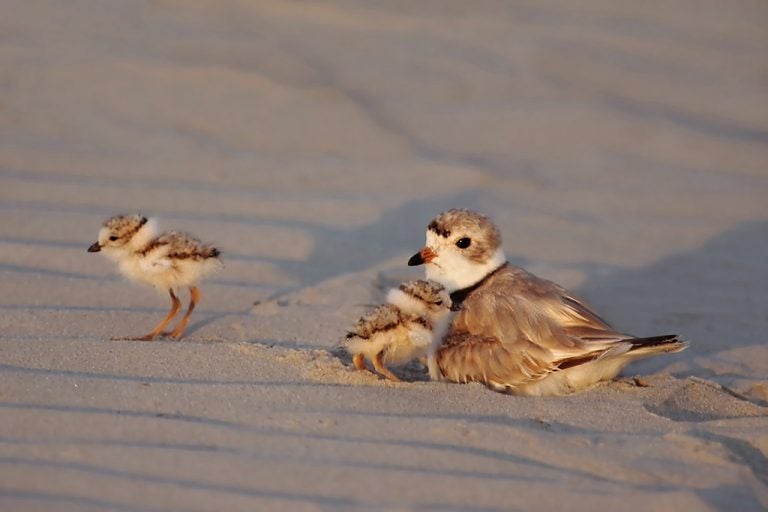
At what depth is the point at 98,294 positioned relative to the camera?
249 inches

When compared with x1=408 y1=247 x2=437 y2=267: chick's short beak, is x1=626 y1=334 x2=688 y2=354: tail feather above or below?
below

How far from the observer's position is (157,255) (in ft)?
18.8

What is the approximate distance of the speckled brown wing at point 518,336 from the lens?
16.6ft

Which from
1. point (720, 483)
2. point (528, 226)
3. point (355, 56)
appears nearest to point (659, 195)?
point (528, 226)

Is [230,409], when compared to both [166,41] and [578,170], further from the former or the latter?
[166,41]

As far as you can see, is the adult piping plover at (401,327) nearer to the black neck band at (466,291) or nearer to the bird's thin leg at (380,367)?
the bird's thin leg at (380,367)

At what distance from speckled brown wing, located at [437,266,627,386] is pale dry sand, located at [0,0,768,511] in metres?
0.22

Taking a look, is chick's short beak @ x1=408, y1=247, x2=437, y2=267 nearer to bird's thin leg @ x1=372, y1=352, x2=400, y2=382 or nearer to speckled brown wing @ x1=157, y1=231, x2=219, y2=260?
bird's thin leg @ x1=372, y1=352, x2=400, y2=382

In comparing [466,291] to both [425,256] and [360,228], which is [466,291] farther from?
[360,228]

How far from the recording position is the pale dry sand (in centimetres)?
393

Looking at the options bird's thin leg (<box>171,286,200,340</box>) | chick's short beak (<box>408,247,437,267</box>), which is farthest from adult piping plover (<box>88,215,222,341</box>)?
chick's short beak (<box>408,247,437,267</box>)

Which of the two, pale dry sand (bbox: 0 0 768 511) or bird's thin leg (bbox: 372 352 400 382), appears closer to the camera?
pale dry sand (bbox: 0 0 768 511)

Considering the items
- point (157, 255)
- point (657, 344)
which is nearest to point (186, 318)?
point (157, 255)

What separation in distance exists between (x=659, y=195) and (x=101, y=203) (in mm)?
3884
